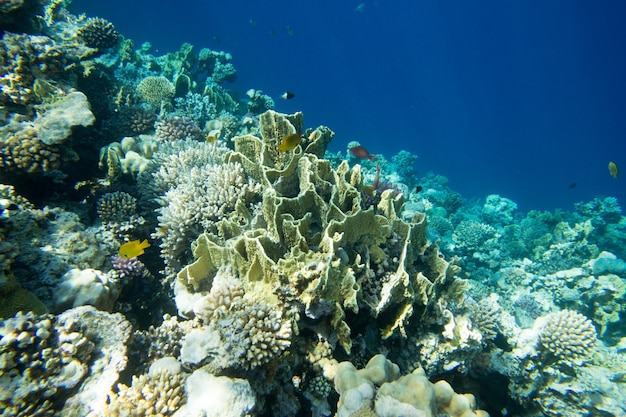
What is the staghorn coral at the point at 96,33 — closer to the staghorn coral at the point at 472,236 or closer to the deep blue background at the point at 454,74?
the staghorn coral at the point at 472,236

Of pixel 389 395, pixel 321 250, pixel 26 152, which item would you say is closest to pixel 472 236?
pixel 321 250

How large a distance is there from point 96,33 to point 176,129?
4599mm

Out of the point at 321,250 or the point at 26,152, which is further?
the point at 26,152

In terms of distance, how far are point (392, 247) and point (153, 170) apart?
14.8ft

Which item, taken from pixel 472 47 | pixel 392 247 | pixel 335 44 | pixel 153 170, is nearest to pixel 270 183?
pixel 392 247

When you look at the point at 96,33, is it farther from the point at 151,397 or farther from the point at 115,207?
the point at 151,397

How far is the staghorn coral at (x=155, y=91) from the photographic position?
9086 mm

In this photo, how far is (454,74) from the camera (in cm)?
14288

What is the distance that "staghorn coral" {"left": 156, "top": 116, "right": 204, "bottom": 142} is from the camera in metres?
7.12

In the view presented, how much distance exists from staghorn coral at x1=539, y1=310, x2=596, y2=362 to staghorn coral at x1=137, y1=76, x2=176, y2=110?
10.8 metres

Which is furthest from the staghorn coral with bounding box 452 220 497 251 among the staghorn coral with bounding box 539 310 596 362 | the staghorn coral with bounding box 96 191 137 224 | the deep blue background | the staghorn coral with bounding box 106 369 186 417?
the deep blue background

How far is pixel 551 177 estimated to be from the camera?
9281 cm

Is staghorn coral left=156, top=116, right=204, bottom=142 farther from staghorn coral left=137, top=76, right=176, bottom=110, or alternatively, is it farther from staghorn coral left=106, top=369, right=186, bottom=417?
staghorn coral left=106, top=369, right=186, bottom=417

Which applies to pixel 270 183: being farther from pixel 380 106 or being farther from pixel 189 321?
pixel 380 106
